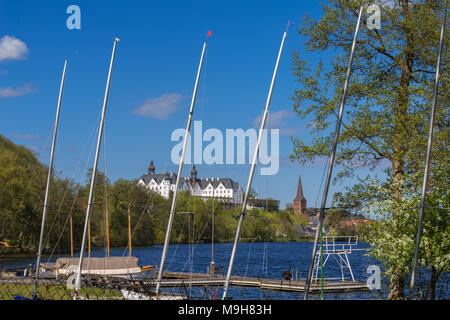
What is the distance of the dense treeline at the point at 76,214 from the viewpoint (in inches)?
2255

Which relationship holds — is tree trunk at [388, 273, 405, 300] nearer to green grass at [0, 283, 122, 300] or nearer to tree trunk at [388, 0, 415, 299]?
tree trunk at [388, 0, 415, 299]

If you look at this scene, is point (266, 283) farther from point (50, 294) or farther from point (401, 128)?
point (401, 128)

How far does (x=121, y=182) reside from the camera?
286ft

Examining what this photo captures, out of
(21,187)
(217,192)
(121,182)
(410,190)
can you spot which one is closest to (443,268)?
(410,190)

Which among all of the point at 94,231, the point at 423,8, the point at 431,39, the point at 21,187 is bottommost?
the point at 94,231

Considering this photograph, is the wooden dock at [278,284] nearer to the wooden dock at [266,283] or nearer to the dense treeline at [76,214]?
the wooden dock at [266,283]

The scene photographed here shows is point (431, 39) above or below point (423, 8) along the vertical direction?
below

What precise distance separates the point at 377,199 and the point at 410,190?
5.91 feet

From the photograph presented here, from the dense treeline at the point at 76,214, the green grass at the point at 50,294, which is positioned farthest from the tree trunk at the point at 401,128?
the dense treeline at the point at 76,214

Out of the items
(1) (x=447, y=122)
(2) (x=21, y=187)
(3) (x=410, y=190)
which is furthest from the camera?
(2) (x=21, y=187)

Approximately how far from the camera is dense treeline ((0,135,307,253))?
188 ft

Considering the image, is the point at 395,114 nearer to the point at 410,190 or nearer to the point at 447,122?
the point at 447,122

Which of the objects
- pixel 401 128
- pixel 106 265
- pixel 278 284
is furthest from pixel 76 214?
pixel 401 128

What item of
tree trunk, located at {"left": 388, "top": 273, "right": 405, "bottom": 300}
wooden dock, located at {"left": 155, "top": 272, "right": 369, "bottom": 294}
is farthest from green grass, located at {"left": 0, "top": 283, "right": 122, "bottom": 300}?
tree trunk, located at {"left": 388, "top": 273, "right": 405, "bottom": 300}
